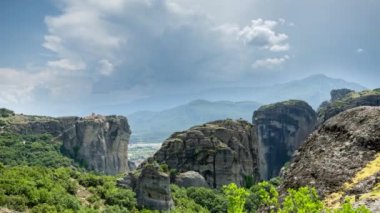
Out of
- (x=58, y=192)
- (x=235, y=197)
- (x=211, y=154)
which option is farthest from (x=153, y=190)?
(x=235, y=197)

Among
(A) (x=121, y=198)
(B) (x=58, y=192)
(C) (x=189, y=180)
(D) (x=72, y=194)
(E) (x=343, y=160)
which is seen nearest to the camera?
(E) (x=343, y=160)

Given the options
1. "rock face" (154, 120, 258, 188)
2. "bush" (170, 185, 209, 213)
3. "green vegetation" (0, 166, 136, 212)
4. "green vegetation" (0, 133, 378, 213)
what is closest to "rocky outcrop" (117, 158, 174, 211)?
"green vegetation" (0, 133, 378, 213)

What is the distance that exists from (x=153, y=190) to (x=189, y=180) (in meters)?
33.0

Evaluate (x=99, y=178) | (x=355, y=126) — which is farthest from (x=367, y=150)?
(x=99, y=178)

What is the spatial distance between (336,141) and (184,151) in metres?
105

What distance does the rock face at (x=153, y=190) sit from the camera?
248 ft

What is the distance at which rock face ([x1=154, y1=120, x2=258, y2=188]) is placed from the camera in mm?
124500

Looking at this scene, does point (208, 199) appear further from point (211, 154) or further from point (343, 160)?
point (343, 160)

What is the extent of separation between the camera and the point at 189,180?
109m

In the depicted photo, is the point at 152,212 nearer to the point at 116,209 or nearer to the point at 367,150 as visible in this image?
the point at 116,209

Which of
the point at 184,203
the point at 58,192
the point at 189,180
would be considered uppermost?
the point at 58,192

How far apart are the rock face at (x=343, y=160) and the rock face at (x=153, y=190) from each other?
54.8 meters

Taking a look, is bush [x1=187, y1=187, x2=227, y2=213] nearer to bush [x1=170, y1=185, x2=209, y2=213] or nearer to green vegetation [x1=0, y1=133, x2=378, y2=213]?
green vegetation [x1=0, y1=133, x2=378, y2=213]

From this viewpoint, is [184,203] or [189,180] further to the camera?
[189,180]
